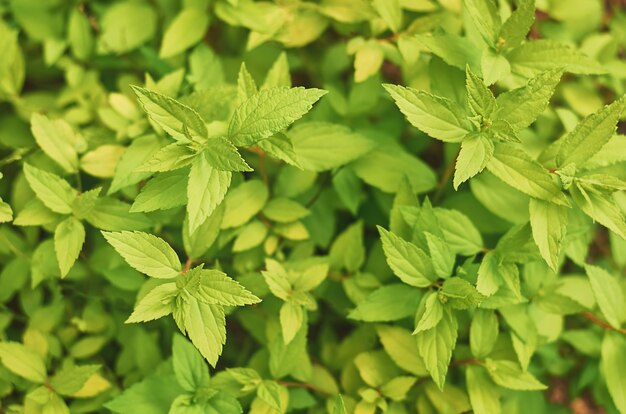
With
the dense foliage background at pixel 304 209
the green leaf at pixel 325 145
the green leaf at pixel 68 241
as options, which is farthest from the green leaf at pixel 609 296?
the green leaf at pixel 68 241

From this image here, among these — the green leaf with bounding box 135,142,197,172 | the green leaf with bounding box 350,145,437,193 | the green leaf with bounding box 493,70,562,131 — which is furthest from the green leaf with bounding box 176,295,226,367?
the green leaf with bounding box 493,70,562,131

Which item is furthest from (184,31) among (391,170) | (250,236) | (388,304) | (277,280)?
(388,304)

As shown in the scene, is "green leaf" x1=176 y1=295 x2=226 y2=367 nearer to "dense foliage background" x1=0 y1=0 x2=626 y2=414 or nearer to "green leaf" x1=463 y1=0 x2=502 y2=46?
"dense foliage background" x1=0 y1=0 x2=626 y2=414

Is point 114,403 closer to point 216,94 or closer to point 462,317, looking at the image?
point 216,94

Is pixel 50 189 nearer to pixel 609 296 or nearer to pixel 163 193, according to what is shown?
pixel 163 193

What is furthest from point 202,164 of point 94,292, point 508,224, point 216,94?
point 508,224

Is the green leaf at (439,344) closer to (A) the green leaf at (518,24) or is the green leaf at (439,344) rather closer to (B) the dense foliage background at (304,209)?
(B) the dense foliage background at (304,209)
